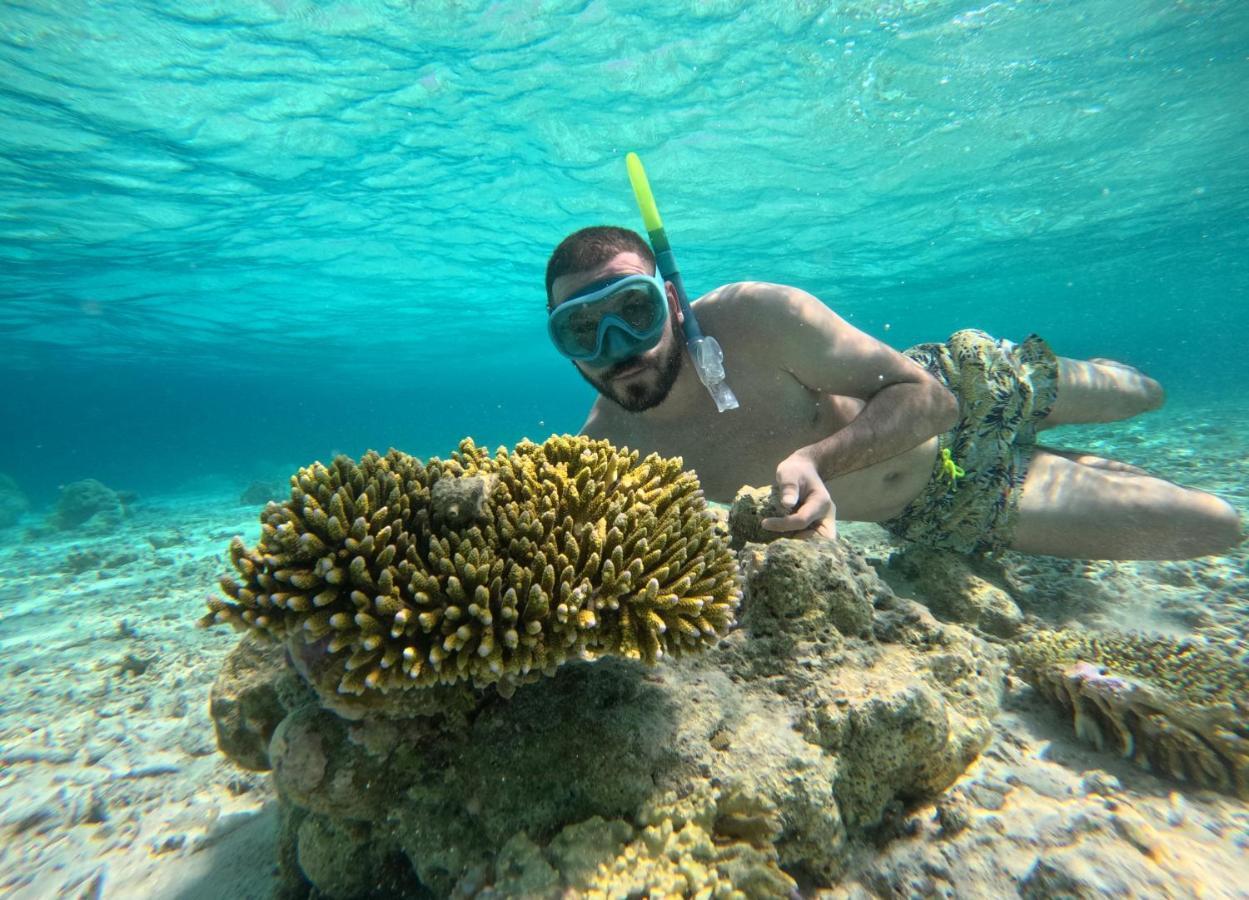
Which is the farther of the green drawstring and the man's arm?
the green drawstring

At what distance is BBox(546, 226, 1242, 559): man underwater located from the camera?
155 inches

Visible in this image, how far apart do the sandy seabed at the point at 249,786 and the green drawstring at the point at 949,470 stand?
100 cm

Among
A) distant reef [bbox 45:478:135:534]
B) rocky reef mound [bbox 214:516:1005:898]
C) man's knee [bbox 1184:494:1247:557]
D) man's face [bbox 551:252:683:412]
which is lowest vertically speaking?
man's knee [bbox 1184:494:1247:557]

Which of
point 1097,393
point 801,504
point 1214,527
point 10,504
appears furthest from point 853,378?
point 10,504

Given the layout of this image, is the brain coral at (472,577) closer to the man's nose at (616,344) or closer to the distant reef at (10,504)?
the man's nose at (616,344)

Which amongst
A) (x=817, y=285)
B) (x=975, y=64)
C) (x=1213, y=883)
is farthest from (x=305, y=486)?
(x=817, y=285)

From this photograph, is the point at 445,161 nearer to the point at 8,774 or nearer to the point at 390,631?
the point at 8,774

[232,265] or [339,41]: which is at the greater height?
[232,265]

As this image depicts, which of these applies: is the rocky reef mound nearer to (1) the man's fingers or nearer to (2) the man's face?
(1) the man's fingers

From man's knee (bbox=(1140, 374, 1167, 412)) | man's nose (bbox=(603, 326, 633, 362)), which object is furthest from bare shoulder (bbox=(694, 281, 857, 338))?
man's knee (bbox=(1140, 374, 1167, 412))

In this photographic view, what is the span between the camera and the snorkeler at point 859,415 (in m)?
3.94

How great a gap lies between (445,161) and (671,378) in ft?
56.8

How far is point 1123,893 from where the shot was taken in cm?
194

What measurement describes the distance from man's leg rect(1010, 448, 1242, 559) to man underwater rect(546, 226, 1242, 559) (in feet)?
0.04
